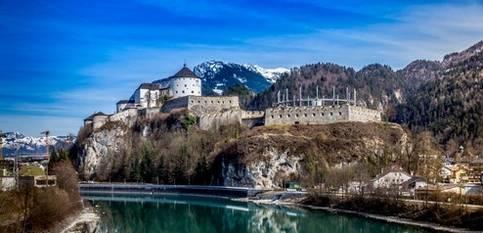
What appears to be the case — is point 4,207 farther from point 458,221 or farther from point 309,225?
point 458,221

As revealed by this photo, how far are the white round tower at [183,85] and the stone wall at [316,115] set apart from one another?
1742 cm

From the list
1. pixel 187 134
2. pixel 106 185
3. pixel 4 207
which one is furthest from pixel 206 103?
pixel 4 207

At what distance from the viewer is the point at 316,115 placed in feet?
215

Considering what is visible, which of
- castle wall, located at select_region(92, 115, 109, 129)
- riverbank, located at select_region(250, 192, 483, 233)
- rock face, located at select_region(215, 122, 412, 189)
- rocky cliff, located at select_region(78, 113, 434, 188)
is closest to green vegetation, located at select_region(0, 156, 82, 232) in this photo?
riverbank, located at select_region(250, 192, 483, 233)

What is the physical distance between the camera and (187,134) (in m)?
71.3

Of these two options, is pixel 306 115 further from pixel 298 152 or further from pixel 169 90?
pixel 169 90

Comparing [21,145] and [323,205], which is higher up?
[21,145]

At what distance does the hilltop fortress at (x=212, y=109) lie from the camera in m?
65.7

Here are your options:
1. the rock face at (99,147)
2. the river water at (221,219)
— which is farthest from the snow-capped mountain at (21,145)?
the river water at (221,219)

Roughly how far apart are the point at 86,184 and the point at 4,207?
1892 inches

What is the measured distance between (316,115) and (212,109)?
13892mm

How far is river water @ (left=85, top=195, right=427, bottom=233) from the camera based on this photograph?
3716 cm

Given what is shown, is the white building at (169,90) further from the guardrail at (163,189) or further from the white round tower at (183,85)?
the guardrail at (163,189)

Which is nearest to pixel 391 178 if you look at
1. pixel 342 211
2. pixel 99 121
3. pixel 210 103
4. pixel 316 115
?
pixel 342 211
